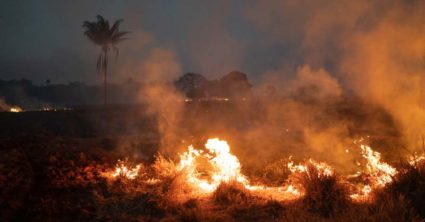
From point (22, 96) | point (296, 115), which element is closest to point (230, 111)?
point (296, 115)

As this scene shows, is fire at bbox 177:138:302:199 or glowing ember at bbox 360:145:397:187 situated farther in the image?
fire at bbox 177:138:302:199

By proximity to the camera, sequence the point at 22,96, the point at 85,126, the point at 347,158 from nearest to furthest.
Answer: the point at 347,158 < the point at 85,126 < the point at 22,96

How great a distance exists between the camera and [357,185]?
801cm

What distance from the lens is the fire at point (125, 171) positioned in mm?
8571

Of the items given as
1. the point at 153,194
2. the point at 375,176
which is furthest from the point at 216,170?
the point at 375,176

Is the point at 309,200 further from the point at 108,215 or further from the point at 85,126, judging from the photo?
the point at 85,126

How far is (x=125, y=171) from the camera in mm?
8703

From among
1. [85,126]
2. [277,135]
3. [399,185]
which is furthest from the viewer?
[85,126]

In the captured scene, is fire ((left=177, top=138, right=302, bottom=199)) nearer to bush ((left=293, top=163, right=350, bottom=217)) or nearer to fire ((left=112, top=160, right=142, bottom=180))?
bush ((left=293, top=163, right=350, bottom=217))

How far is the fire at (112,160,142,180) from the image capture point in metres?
8.57

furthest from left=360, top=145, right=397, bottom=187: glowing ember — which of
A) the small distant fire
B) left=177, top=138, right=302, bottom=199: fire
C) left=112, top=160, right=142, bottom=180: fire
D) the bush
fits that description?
left=112, top=160, right=142, bottom=180: fire

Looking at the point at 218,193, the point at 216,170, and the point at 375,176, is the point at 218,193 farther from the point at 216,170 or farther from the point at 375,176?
the point at 375,176

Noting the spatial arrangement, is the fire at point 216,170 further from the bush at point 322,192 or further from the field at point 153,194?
the bush at point 322,192

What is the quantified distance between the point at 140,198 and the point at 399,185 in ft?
15.6
